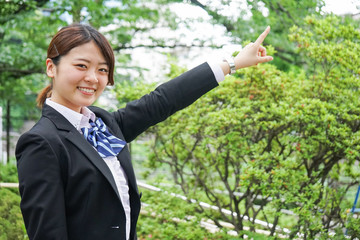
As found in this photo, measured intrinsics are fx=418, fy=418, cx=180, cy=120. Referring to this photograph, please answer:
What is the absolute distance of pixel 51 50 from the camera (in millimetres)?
A: 1758

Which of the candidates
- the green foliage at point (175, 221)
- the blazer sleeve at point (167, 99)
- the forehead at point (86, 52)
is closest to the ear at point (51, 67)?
the forehead at point (86, 52)

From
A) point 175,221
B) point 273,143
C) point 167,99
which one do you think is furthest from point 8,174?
point 167,99

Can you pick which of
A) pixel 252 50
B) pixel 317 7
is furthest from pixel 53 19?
pixel 252 50

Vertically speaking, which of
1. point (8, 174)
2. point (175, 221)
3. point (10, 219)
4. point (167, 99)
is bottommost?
point (8, 174)

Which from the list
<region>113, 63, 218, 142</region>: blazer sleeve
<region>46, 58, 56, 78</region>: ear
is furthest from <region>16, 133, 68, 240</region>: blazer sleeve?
<region>113, 63, 218, 142</region>: blazer sleeve

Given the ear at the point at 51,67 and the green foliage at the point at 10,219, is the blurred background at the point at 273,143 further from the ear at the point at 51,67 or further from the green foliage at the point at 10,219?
the ear at the point at 51,67

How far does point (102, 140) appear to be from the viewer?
5.83 feet

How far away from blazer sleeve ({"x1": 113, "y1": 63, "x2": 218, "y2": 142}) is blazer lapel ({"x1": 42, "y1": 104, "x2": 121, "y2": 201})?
44cm

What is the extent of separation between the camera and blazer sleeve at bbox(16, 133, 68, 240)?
151cm

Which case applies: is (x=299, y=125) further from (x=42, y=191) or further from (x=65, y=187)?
(x=42, y=191)

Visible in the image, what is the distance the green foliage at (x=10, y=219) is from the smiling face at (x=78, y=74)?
10.4ft

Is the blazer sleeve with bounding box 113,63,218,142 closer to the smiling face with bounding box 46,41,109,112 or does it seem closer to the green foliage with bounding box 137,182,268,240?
the smiling face with bounding box 46,41,109,112

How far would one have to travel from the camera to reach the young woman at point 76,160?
1528 mm

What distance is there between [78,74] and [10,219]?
373cm
